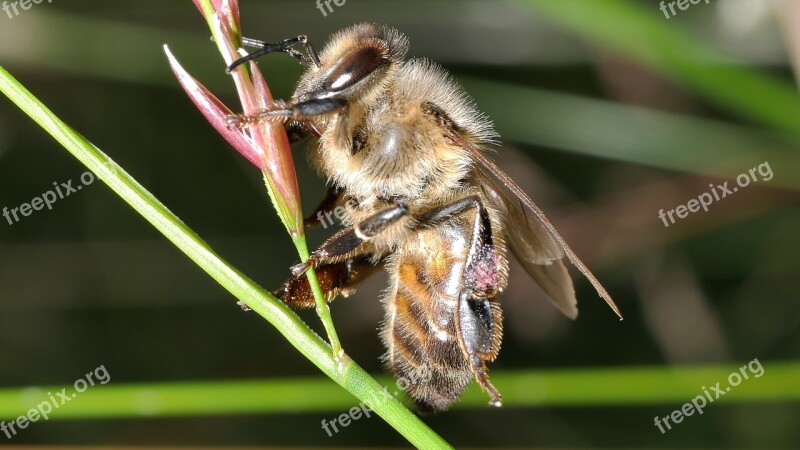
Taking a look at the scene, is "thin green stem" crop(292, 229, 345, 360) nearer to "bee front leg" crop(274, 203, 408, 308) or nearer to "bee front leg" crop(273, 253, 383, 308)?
"bee front leg" crop(274, 203, 408, 308)

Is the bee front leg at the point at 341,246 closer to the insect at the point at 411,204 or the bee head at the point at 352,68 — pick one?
the insect at the point at 411,204

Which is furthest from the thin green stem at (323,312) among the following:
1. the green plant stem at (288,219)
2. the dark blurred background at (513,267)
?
the dark blurred background at (513,267)

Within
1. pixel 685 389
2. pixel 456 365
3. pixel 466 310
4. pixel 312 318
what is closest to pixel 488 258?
pixel 466 310

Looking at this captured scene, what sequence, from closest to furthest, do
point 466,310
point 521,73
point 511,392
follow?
point 466,310
point 511,392
point 521,73

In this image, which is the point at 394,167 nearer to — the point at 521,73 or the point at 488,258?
the point at 488,258

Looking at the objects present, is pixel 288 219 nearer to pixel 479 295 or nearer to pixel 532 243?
pixel 479 295

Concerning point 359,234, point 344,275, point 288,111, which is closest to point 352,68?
point 288,111

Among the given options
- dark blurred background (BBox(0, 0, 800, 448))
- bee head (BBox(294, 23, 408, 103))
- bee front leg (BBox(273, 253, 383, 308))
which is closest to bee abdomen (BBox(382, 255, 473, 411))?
bee front leg (BBox(273, 253, 383, 308))
